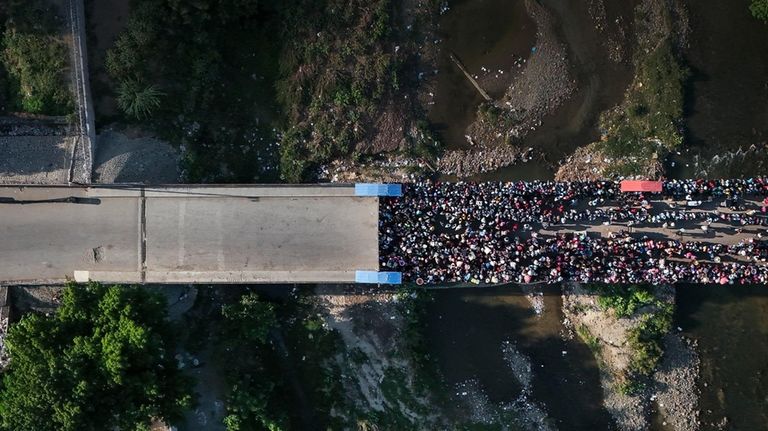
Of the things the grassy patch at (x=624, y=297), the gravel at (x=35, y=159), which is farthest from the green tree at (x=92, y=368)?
the grassy patch at (x=624, y=297)

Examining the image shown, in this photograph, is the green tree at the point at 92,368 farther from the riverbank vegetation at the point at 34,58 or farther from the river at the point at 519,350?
the river at the point at 519,350

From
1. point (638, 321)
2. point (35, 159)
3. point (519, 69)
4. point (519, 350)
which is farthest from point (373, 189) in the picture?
point (35, 159)

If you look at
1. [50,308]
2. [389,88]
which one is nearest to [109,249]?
[50,308]

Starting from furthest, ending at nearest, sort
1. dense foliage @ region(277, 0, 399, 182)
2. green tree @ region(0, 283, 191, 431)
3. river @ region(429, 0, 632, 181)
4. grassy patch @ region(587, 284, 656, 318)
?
river @ region(429, 0, 632, 181) < grassy patch @ region(587, 284, 656, 318) < dense foliage @ region(277, 0, 399, 182) < green tree @ region(0, 283, 191, 431)

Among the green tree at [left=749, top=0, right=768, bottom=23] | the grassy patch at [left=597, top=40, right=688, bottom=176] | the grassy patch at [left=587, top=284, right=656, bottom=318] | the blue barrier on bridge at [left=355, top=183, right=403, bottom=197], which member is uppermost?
the green tree at [left=749, top=0, right=768, bottom=23]

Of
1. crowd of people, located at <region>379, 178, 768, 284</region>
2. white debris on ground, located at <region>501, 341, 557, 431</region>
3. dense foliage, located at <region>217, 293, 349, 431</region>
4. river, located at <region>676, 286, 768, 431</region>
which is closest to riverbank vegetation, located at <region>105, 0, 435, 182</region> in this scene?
crowd of people, located at <region>379, 178, 768, 284</region>

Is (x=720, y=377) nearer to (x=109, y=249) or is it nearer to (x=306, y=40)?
(x=306, y=40)

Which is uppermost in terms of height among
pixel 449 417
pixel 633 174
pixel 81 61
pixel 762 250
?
pixel 81 61

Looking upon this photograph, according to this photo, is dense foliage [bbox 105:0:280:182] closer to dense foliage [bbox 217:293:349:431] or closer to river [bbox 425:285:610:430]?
dense foliage [bbox 217:293:349:431]
